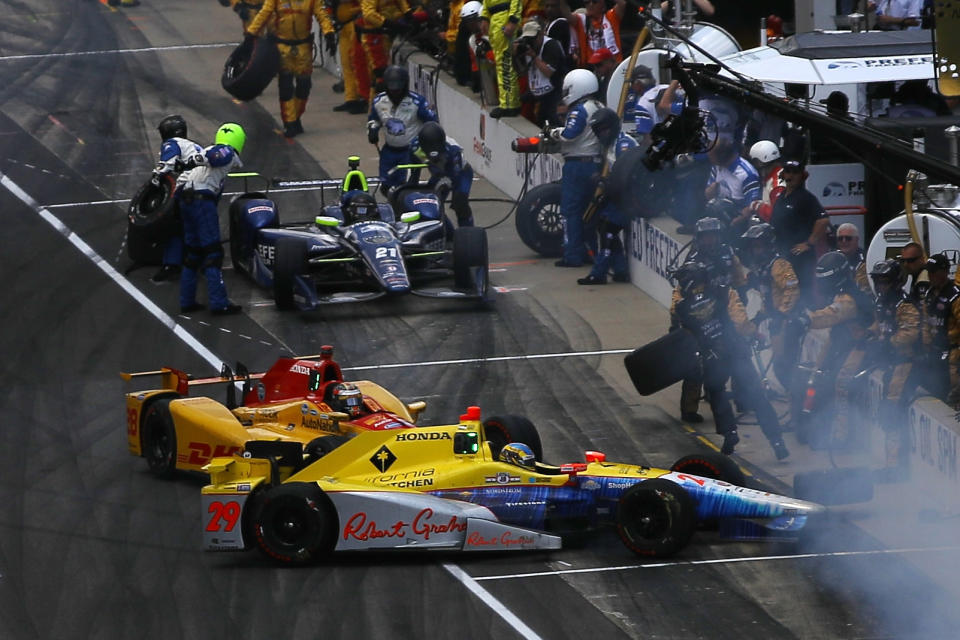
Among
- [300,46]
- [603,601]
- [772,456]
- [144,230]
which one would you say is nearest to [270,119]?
[300,46]

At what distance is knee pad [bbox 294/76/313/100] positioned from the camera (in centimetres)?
2588

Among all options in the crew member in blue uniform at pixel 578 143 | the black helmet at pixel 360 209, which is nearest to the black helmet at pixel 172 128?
the black helmet at pixel 360 209

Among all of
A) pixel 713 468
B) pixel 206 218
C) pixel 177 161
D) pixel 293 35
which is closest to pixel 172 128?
pixel 177 161

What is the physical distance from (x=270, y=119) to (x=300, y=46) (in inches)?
83.9

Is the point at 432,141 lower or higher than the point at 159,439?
higher

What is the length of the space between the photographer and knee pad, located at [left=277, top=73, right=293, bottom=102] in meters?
4.76

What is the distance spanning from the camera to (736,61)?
56.1 feet

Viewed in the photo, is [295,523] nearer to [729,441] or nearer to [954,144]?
[729,441]

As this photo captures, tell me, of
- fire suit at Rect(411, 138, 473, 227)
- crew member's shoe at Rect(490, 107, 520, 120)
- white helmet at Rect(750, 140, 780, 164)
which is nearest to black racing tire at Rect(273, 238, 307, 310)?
fire suit at Rect(411, 138, 473, 227)

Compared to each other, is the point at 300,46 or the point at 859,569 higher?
the point at 300,46

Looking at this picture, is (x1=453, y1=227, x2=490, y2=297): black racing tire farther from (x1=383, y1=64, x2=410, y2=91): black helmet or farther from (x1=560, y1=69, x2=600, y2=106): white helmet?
(x1=383, y1=64, x2=410, y2=91): black helmet

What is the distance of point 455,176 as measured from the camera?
2009 centimetres

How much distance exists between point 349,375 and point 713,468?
515 cm

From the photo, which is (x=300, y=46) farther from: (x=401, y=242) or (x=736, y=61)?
(x=736, y=61)
